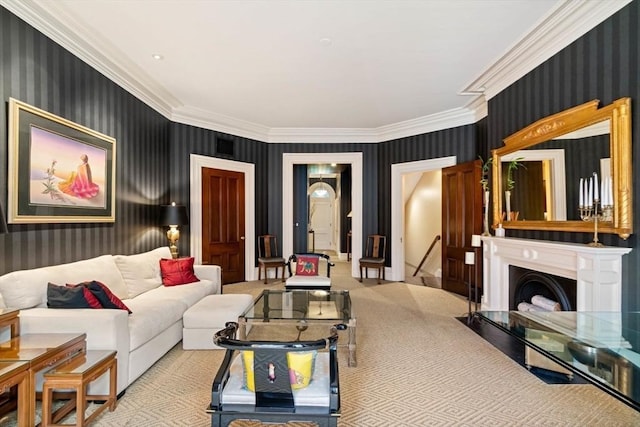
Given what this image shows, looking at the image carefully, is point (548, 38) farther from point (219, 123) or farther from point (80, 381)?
point (219, 123)

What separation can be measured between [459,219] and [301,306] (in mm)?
3413

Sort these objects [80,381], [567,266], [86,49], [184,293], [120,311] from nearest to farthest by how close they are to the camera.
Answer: [80,381] < [120,311] < [567,266] < [86,49] < [184,293]

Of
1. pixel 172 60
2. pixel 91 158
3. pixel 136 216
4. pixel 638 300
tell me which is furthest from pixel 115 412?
pixel 638 300

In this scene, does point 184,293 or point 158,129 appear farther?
point 158,129

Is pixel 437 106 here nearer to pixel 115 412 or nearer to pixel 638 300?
pixel 638 300

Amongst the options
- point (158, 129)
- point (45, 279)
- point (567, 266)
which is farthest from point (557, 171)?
point (158, 129)

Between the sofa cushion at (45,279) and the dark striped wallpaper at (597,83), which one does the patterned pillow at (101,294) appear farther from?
the dark striped wallpaper at (597,83)

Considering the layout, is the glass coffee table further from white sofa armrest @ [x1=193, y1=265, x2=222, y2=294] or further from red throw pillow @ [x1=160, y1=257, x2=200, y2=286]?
red throw pillow @ [x1=160, y1=257, x2=200, y2=286]

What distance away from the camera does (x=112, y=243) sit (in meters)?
3.97

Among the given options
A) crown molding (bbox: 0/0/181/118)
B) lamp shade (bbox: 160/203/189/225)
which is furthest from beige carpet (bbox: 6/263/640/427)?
crown molding (bbox: 0/0/181/118)

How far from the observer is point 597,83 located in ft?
9.12

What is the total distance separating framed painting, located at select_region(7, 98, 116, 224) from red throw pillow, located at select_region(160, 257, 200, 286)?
80 cm

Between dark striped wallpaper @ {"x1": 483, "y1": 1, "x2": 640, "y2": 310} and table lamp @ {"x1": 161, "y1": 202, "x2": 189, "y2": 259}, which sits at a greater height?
dark striped wallpaper @ {"x1": 483, "y1": 1, "x2": 640, "y2": 310}

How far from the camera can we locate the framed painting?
268cm
